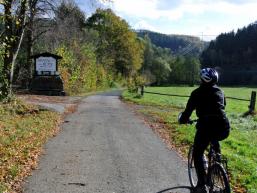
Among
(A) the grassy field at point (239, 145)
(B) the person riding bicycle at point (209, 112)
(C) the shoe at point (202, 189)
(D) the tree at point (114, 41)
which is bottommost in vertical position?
(A) the grassy field at point (239, 145)

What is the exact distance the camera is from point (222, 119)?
6.92 m

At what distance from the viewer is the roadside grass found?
8984 millimetres

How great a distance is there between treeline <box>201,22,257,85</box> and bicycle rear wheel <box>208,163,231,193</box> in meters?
170

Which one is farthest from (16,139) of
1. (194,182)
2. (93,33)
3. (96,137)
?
(93,33)

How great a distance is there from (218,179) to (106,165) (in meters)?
4.11

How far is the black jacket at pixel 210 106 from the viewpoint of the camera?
22.8 feet

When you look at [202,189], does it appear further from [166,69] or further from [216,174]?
[166,69]

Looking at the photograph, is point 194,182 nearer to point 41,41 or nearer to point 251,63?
point 41,41

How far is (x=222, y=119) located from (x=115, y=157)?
4.88m

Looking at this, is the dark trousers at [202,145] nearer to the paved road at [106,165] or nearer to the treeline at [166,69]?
the paved road at [106,165]

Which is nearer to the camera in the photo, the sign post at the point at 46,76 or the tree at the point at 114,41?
the sign post at the point at 46,76

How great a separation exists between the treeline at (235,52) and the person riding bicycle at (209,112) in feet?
557

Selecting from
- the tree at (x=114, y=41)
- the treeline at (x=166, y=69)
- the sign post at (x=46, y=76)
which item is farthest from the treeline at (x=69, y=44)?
the treeline at (x=166, y=69)

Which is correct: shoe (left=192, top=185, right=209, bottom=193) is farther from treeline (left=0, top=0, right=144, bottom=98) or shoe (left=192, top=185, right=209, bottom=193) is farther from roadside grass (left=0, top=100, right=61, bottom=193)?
treeline (left=0, top=0, right=144, bottom=98)
